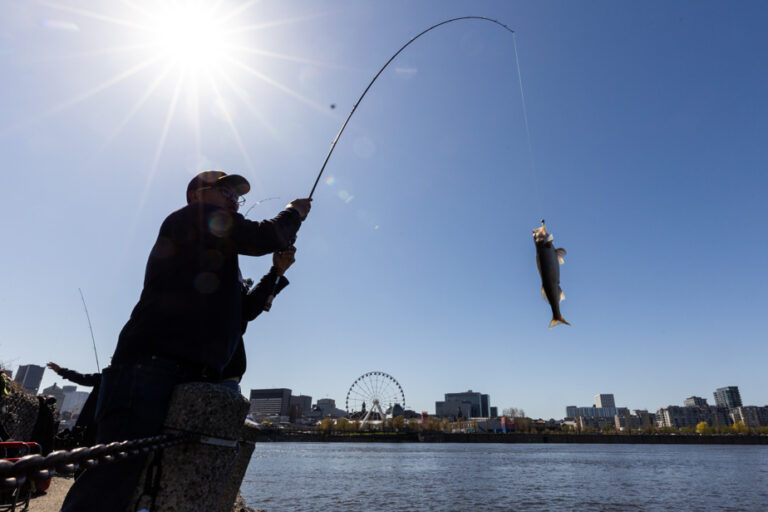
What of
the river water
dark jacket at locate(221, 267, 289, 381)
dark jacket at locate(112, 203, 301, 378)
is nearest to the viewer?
A: dark jacket at locate(112, 203, 301, 378)

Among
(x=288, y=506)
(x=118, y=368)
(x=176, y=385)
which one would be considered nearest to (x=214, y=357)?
(x=176, y=385)

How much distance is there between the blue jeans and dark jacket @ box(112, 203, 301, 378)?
3.6 inches

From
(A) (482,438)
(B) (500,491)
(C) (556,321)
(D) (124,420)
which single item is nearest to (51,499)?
(D) (124,420)

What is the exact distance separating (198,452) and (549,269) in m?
7.45

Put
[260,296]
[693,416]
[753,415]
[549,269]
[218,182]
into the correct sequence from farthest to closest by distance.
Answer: [693,416], [753,415], [549,269], [260,296], [218,182]

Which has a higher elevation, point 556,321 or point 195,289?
point 556,321

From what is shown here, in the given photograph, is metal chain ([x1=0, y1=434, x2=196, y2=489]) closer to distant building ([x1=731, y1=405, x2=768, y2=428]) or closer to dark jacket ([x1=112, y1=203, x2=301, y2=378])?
dark jacket ([x1=112, y1=203, x2=301, y2=378])

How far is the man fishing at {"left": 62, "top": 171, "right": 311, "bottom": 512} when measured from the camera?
179cm

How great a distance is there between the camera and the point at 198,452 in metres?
1.96

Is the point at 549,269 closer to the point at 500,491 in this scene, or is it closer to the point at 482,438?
the point at 500,491

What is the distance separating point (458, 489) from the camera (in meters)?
23.0

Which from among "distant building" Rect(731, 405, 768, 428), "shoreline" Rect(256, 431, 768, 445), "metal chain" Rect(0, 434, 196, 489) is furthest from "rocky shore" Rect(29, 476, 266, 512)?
"distant building" Rect(731, 405, 768, 428)

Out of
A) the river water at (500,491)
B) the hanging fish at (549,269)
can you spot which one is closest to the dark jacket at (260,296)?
the hanging fish at (549,269)

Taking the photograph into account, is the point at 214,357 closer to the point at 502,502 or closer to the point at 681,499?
the point at 502,502
